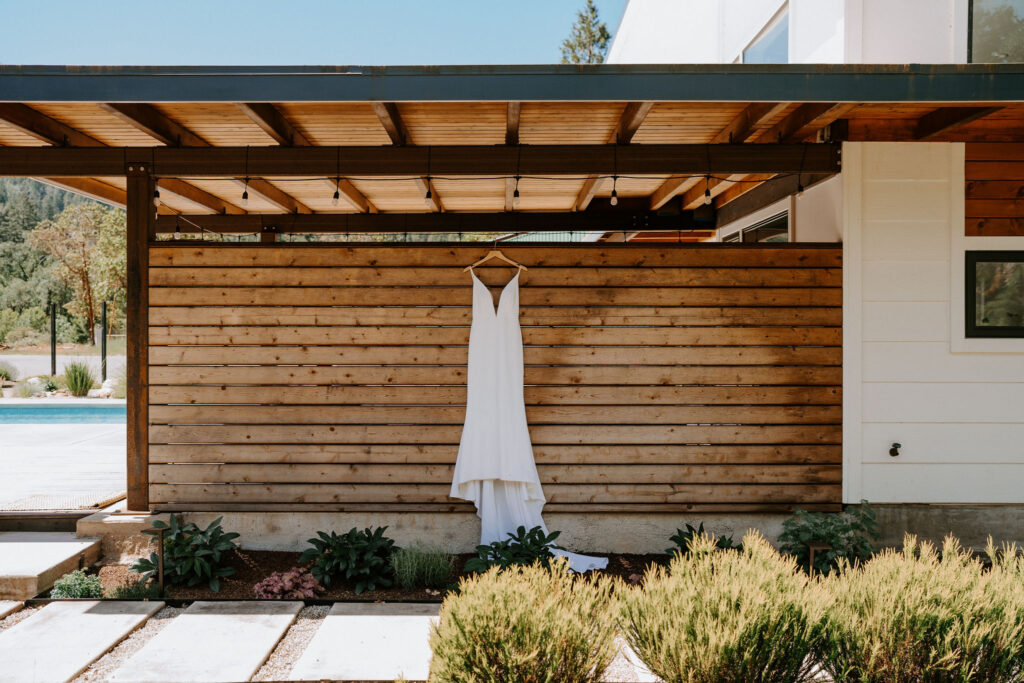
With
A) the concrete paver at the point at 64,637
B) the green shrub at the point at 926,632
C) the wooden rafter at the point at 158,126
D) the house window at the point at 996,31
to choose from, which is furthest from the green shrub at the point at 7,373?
the house window at the point at 996,31

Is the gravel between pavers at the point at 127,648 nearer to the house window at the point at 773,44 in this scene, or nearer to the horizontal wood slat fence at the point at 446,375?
the horizontal wood slat fence at the point at 446,375

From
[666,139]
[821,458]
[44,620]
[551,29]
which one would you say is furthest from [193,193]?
[551,29]

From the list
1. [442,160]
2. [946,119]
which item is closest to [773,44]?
[946,119]

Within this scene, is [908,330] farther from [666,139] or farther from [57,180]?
[57,180]

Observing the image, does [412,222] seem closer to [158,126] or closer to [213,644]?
[158,126]

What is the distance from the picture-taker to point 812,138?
4.93 m

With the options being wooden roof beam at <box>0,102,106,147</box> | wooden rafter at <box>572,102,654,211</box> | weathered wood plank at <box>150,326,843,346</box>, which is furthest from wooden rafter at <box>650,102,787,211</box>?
wooden roof beam at <box>0,102,106,147</box>

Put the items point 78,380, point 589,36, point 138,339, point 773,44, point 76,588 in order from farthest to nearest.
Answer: point 589,36, point 78,380, point 773,44, point 138,339, point 76,588

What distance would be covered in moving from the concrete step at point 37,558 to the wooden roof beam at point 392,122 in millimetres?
3541

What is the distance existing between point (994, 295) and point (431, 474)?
14.2 ft

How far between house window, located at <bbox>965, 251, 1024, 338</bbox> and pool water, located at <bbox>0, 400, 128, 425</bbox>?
13.2 m

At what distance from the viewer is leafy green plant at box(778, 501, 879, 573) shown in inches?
161

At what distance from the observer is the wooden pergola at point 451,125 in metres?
3.68

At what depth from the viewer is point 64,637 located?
11.3 feet
